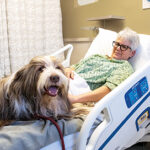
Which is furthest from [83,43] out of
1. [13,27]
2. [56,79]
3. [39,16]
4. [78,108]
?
[56,79]

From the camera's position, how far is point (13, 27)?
3.10 metres

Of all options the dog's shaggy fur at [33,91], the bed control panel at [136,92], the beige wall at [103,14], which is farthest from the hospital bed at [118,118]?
the beige wall at [103,14]

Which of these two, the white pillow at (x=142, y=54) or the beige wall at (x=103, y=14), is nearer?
the white pillow at (x=142, y=54)

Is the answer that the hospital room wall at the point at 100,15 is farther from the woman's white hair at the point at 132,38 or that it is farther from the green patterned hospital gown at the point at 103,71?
the green patterned hospital gown at the point at 103,71

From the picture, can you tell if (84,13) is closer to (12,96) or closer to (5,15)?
(5,15)

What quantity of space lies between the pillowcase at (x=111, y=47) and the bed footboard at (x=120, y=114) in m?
0.63

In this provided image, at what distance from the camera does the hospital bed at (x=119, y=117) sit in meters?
1.11

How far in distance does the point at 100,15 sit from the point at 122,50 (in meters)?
1.15

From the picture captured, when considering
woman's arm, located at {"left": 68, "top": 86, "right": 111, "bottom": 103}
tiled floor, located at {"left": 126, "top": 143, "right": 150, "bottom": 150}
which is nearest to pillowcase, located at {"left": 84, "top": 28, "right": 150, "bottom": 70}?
woman's arm, located at {"left": 68, "top": 86, "right": 111, "bottom": 103}

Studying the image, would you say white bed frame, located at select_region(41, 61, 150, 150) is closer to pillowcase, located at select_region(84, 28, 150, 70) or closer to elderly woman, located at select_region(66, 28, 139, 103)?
elderly woman, located at select_region(66, 28, 139, 103)

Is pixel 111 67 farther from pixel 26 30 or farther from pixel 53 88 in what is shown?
pixel 26 30

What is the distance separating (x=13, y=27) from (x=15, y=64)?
54 centimetres

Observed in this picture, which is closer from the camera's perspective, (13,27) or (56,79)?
(56,79)

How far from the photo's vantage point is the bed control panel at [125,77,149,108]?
125 centimetres
